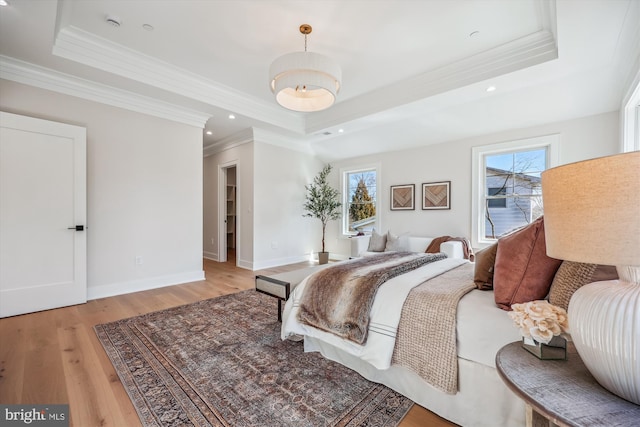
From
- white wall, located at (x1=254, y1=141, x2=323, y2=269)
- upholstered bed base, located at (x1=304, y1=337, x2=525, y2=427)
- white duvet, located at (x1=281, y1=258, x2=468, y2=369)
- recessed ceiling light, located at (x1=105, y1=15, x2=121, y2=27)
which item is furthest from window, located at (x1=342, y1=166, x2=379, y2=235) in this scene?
recessed ceiling light, located at (x1=105, y1=15, x2=121, y2=27)

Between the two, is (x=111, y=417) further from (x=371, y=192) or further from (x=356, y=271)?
(x=371, y=192)

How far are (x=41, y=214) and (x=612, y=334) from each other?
443cm

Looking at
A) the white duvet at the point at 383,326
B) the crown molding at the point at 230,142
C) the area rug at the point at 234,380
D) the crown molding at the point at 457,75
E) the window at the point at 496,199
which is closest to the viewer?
the area rug at the point at 234,380

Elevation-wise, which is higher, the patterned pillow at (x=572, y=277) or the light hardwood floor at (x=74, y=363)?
the patterned pillow at (x=572, y=277)

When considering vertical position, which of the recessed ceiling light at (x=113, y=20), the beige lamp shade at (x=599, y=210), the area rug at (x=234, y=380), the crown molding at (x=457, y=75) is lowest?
the area rug at (x=234, y=380)

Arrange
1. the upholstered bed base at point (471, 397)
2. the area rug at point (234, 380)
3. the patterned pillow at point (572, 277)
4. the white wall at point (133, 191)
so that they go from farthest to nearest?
the white wall at point (133, 191), the area rug at point (234, 380), the upholstered bed base at point (471, 397), the patterned pillow at point (572, 277)

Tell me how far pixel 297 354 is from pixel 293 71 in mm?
2317

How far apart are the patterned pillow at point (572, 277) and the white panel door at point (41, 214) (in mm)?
4295

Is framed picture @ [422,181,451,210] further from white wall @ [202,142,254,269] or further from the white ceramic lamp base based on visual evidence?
the white ceramic lamp base

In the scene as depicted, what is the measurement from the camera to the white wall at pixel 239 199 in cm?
524

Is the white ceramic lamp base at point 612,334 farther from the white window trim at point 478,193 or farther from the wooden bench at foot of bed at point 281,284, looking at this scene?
the white window trim at point 478,193

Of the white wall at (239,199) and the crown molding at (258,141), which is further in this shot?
the white wall at (239,199)

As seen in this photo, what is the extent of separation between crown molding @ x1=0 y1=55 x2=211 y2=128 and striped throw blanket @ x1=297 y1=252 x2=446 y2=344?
3.53 meters

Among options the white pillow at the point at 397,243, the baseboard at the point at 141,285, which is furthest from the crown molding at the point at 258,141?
the white pillow at the point at 397,243
